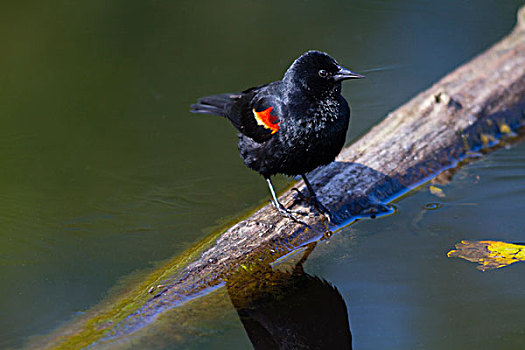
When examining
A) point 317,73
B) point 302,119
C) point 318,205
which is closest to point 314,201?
point 318,205

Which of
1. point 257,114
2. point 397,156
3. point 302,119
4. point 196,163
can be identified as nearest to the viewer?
point 302,119

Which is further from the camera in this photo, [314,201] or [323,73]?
[314,201]

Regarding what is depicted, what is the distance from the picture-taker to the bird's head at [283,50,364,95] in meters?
3.76

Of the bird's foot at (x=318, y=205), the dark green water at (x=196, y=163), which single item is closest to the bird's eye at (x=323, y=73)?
the bird's foot at (x=318, y=205)

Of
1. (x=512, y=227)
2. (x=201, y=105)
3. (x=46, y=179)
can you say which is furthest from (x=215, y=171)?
(x=512, y=227)

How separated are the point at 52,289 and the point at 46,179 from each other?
1.36 metres

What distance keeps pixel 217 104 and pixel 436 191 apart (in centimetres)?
178

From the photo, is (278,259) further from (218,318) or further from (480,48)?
(480,48)

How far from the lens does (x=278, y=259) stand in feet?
12.5

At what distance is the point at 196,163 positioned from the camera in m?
5.05

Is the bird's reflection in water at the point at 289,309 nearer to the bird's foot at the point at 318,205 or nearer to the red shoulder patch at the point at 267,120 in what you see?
the bird's foot at the point at 318,205

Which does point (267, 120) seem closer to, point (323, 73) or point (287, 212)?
point (323, 73)

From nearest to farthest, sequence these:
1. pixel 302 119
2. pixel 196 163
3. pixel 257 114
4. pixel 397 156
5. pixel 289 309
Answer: pixel 289 309 < pixel 302 119 < pixel 257 114 < pixel 397 156 < pixel 196 163

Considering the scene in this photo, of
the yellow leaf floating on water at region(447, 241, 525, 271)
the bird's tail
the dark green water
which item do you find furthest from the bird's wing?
the yellow leaf floating on water at region(447, 241, 525, 271)
